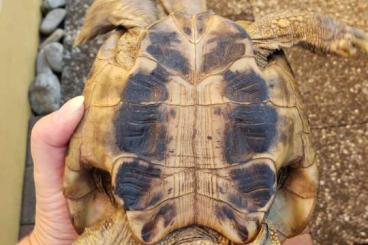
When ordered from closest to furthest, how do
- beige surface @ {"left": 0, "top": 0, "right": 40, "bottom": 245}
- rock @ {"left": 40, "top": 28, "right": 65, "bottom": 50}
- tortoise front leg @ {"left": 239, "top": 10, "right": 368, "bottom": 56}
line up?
1. tortoise front leg @ {"left": 239, "top": 10, "right": 368, "bottom": 56}
2. beige surface @ {"left": 0, "top": 0, "right": 40, "bottom": 245}
3. rock @ {"left": 40, "top": 28, "right": 65, "bottom": 50}

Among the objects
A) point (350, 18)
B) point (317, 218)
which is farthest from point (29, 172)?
point (350, 18)

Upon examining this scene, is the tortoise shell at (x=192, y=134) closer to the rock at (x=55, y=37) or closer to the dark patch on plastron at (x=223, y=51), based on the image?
the dark patch on plastron at (x=223, y=51)

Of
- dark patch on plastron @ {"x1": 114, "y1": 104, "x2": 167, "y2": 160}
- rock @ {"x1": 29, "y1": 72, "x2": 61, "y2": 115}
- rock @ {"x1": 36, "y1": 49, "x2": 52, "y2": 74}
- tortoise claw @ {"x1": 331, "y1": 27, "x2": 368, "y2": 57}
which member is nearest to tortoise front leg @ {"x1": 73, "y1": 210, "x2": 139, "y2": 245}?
dark patch on plastron @ {"x1": 114, "y1": 104, "x2": 167, "y2": 160}

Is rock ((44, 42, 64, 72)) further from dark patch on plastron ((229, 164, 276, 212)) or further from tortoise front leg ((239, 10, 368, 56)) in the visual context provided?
dark patch on plastron ((229, 164, 276, 212))

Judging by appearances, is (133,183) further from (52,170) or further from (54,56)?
(54,56)

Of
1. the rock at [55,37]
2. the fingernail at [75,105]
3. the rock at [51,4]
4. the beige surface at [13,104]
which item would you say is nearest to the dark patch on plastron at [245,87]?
the fingernail at [75,105]

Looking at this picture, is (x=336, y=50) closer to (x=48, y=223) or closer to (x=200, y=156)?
(x=200, y=156)
